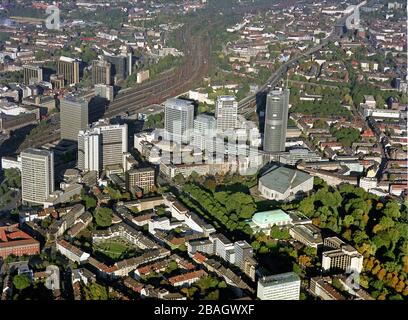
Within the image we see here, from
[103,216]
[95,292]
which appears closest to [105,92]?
[103,216]

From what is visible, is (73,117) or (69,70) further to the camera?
(69,70)

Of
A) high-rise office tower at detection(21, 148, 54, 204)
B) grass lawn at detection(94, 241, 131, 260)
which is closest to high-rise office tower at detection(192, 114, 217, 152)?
high-rise office tower at detection(21, 148, 54, 204)

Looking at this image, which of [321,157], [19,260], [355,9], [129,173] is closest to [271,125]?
[321,157]

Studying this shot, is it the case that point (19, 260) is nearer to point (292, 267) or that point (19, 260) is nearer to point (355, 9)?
point (292, 267)

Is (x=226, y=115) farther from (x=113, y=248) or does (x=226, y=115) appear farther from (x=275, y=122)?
(x=113, y=248)

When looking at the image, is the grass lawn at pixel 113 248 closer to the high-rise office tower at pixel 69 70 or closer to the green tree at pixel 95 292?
the green tree at pixel 95 292
